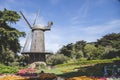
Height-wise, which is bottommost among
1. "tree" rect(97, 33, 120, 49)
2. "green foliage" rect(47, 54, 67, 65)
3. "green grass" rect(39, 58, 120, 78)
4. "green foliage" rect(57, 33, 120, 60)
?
"green grass" rect(39, 58, 120, 78)

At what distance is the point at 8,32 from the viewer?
161 ft

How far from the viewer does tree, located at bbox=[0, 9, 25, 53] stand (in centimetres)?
4955

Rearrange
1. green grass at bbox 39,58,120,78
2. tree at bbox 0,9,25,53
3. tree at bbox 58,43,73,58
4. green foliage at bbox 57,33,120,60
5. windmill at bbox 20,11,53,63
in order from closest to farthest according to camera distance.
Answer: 1. green grass at bbox 39,58,120,78
2. tree at bbox 0,9,25,53
3. windmill at bbox 20,11,53,63
4. green foliage at bbox 57,33,120,60
5. tree at bbox 58,43,73,58

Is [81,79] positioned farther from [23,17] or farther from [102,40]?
[102,40]

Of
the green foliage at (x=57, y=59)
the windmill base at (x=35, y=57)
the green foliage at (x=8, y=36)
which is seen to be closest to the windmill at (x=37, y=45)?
the windmill base at (x=35, y=57)

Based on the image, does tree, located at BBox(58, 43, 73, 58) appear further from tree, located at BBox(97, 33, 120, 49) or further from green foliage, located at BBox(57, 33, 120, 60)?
tree, located at BBox(97, 33, 120, 49)

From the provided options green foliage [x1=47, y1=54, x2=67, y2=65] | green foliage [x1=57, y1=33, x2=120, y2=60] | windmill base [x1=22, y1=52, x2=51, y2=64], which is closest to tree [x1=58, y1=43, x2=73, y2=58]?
green foliage [x1=57, y1=33, x2=120, y2=60]

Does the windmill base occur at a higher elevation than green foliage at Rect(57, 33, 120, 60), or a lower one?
lower

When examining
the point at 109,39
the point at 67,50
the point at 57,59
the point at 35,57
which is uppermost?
the point at 109,39

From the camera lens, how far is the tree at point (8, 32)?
49.5m

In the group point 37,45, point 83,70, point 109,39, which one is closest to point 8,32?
point 37,45

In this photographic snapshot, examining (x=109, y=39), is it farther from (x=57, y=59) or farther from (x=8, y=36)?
(x=8, y=36)

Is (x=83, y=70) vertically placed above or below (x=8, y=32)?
below

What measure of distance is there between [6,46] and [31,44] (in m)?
5.32
